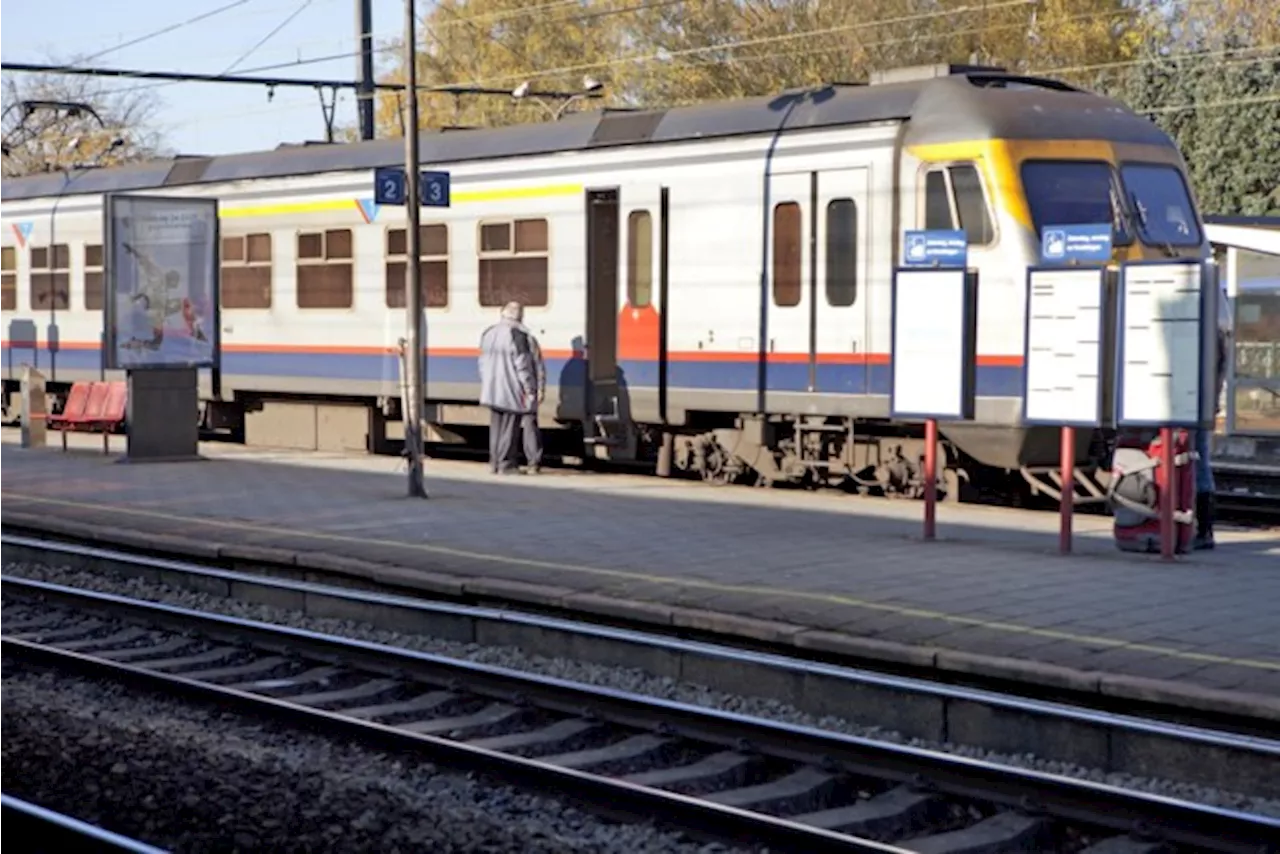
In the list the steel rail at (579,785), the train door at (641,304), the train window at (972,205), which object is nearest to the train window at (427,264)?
the train door at (641,304)

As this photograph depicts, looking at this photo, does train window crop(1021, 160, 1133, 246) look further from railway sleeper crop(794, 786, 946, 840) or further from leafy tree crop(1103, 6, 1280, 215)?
leafy tree crop(1103, 6, 1280, 215)

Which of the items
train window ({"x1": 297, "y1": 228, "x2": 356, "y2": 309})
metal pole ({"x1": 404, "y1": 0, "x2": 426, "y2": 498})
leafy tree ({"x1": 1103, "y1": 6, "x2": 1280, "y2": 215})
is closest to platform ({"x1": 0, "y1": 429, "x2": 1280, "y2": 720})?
metal pole ({"x1": 404, "y1": 0, "x2": 426, "y2": 498})

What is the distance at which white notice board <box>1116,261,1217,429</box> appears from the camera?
12.7 meters

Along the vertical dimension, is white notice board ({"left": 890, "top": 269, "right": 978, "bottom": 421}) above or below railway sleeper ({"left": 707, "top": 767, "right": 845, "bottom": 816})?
above

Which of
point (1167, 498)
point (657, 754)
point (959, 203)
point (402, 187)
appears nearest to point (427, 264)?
point (402, 187)

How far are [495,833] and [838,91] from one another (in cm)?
1200

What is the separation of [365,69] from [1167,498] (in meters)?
20.0

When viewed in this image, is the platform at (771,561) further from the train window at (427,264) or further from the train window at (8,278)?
the train window at (8,278)

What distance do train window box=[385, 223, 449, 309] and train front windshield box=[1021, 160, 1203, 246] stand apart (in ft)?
25.7

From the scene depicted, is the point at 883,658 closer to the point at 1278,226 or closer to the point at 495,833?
the point at 495,833

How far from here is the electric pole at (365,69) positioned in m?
30.2

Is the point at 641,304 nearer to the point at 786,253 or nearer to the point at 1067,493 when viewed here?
the point at 786,253

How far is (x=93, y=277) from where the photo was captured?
91.3 ft

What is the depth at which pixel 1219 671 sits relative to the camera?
891cm
